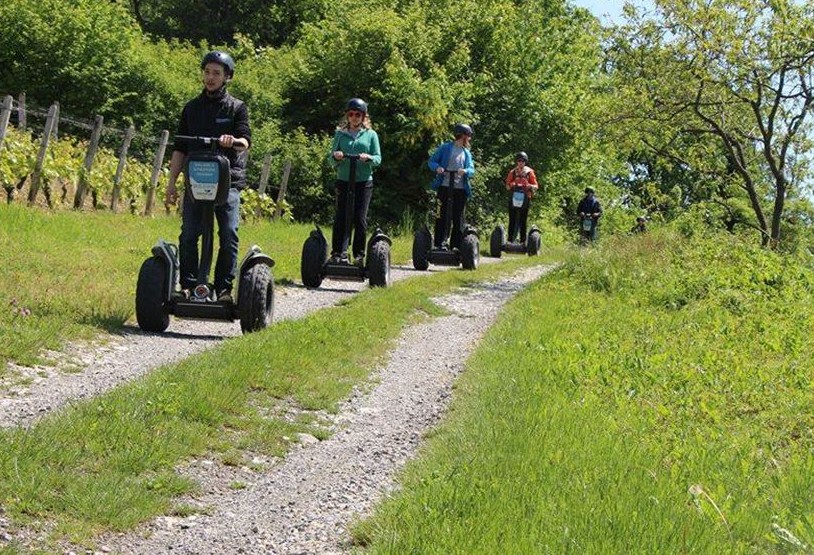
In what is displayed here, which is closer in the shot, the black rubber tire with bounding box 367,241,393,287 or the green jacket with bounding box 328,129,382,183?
the green jacket with bounding box 328,129,382,183

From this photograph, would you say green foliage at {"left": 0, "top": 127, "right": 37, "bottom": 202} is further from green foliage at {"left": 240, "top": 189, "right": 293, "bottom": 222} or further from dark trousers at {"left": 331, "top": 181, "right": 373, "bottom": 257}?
green foliage at {"left": 240, "top": 189, "right": 293, "bottom": 222}

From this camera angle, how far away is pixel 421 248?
17141mm

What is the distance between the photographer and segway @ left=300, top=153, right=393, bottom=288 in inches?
513

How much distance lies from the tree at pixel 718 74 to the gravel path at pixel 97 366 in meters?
14.2

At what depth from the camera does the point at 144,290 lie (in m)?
8.62

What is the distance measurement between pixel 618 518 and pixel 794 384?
4.92 meters

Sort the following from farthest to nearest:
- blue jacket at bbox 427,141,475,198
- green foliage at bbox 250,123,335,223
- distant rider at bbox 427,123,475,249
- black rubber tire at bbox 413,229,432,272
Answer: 1. green foliage at bbox 250,123,335,223
2. black rubber tire at bbox 413,229,432,272
3. blue jacket at bbox 427,141,475,198
4. distant rider at bbox 427,123,475,249

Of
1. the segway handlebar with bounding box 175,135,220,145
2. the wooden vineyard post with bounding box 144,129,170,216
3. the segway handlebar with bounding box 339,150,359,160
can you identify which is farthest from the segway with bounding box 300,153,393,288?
the wooden vineyard post with bounding box 144,129,170,216

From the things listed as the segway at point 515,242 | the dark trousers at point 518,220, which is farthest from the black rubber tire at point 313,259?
the dark trousers at point 518,220

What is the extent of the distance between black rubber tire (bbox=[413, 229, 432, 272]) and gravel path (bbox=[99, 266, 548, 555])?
28.8ft

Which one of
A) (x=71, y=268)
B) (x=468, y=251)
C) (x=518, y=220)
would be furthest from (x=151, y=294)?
(x=518, y=220)

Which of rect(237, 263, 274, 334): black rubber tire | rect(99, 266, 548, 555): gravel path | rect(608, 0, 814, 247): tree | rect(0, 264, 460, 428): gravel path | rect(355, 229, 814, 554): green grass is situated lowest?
rect(99, 266, 548, 555): gravel path

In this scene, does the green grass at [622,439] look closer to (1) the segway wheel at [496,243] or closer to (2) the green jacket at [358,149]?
(2) the green jacket at [358,149]

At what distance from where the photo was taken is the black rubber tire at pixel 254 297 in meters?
8.90
